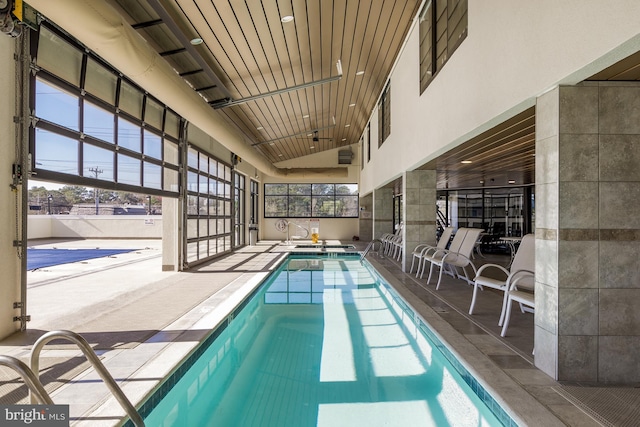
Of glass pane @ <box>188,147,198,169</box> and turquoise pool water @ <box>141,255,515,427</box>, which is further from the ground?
glass pane @ <box>188,147,198,169</box>

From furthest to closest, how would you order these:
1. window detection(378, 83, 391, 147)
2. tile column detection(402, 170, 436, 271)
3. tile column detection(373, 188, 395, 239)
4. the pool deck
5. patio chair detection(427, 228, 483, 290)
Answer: tile column detection(373, 188, 395, 239) → window detection(378, 83, 391, 147) → tile column detection(402, 170, 436, 271) → patio chair detection(427, 228, 483, 290) → the pool deck

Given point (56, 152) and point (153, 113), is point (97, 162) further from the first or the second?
point (153, 113)

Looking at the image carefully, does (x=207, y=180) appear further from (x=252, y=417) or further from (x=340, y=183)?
(x=340, y=183)

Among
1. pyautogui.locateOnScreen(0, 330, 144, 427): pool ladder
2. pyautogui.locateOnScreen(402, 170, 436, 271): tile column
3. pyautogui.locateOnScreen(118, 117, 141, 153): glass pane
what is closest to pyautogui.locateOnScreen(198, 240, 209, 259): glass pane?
pyautogui.locateOnScreen(118, 117, 141, 153): glass pane

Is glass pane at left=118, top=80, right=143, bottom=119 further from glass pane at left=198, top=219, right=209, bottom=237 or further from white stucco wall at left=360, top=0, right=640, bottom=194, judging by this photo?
white stucco wall at left=360, top=0, right=640, bottom=194

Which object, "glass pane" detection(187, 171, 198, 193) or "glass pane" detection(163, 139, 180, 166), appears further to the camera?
"glass pane" detection(187, 171, 198, 193)

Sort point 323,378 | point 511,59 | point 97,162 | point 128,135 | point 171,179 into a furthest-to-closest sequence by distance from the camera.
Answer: point 171,179
point 128,135
point 97,162
point 323,378
point 511,59

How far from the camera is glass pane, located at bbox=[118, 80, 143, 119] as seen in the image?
5.96m

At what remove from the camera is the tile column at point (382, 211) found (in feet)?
43.4

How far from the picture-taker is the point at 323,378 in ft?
11.3

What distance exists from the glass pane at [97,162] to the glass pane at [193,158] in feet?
10.4

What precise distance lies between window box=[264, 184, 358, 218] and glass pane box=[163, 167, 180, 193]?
426 inches

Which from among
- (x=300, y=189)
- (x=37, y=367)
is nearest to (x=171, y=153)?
(x=37, y=367)

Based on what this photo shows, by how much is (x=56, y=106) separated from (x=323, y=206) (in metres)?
15.0
